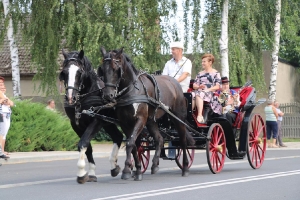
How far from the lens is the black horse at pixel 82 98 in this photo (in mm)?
11695

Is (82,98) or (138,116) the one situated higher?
(82,98)

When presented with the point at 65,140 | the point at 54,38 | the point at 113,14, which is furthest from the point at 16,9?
the point at 65,140

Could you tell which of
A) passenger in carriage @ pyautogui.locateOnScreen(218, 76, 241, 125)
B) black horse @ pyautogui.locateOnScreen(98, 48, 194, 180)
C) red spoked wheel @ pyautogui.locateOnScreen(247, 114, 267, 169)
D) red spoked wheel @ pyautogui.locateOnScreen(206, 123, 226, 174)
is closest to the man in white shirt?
passenger in carriage @ pyautogui.locateOnScreen(218, 76, 241, 125)

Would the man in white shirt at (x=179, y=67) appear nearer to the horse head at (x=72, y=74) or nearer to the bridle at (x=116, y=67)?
the bridle at (x=116, y=67)

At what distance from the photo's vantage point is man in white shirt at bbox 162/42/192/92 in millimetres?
14289

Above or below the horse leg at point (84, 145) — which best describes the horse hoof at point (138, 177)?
below

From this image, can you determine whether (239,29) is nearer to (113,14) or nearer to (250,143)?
(113,14)

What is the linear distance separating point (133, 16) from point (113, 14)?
0.74m

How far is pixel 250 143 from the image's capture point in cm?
1530

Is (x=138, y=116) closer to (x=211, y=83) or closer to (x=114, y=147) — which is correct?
(x=114, y=147)

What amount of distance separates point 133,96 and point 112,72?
61 centimetres

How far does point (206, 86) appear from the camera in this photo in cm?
1445

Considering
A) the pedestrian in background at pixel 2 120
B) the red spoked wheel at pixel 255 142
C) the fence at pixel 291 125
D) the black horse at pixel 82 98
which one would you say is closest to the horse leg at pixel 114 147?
the black horse at pixel 82 98

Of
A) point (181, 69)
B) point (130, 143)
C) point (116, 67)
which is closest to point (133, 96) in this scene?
point (116, 67)
